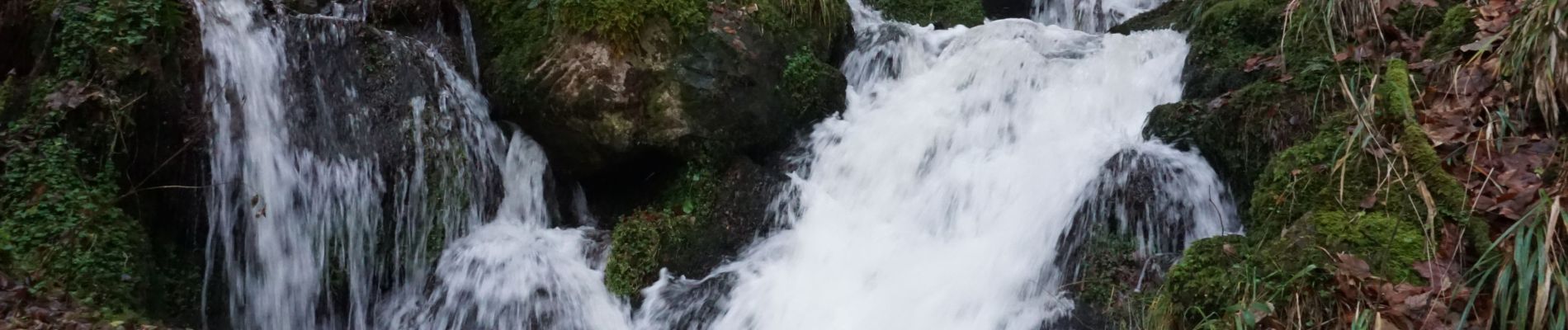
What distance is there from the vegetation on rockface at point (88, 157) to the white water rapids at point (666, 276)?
33cm

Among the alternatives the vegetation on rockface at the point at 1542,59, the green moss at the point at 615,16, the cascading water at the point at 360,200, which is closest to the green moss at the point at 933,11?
the green moss at the point at 615,16

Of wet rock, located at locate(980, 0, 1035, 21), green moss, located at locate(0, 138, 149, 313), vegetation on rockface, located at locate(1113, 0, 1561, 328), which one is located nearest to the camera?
vegetation on rockface, located at locate(1113, 0, 1561, 328)

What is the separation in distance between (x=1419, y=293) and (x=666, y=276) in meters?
3.99

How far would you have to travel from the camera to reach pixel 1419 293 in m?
3.49

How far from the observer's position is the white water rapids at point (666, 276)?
5398mm

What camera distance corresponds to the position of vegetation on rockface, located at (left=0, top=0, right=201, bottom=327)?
4488mm

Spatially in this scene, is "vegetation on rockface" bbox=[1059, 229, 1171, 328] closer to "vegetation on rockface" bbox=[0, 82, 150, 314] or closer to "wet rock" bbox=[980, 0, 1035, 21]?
"vegetation on rockface" bbox=[0, 82, 150, 314]

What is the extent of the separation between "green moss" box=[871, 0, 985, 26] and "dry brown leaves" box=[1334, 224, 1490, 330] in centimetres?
582

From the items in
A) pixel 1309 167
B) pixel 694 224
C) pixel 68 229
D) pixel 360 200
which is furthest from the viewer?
pixel 694 224

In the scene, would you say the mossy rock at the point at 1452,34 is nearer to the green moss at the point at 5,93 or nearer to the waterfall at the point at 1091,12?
the waterfall at the point at 1091,12

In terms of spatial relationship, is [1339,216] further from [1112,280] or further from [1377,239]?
[1112,280]

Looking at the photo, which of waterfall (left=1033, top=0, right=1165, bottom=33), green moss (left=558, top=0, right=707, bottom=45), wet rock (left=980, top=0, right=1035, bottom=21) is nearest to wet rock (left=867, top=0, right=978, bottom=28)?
wet rock (left=980, top=0, right=1035, bottom=21)

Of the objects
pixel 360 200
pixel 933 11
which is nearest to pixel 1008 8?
pixel 933 11

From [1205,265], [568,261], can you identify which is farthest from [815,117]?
[1205,265]
